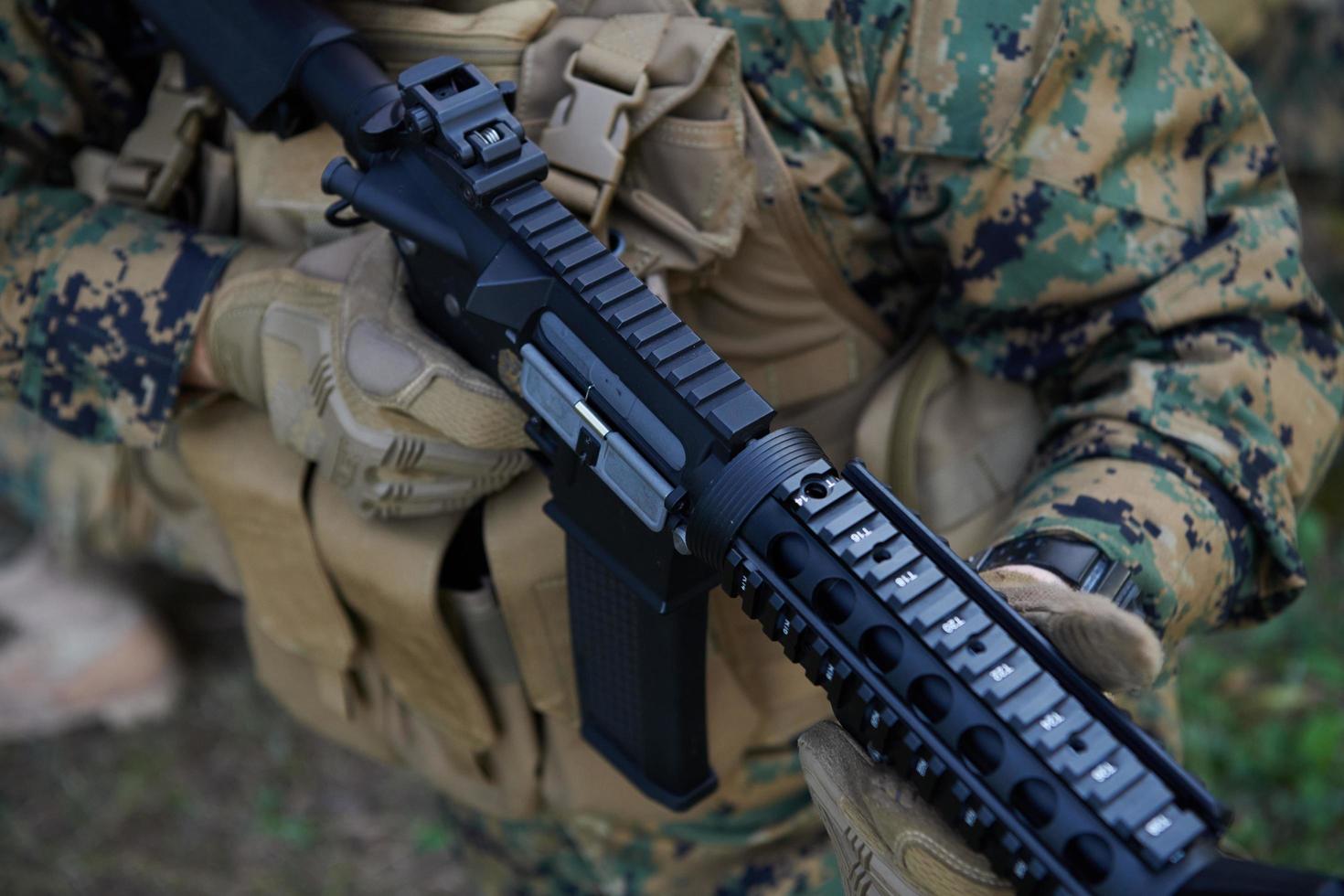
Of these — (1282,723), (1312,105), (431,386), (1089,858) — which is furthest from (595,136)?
(1312,105)

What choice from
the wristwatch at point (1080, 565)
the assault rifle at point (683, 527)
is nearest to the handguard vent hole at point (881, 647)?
the assault rifle at point (683, 527)

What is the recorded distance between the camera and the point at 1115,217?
50.9 inches

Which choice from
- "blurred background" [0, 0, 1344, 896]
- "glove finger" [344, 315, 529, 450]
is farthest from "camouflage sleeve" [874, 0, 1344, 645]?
"blurred background" [0, 0, 1344, 896]

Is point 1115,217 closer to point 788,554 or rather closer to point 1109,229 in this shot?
point 1109,229

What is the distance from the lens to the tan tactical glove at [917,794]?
0.85 m

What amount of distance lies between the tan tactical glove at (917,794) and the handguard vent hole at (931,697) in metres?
0.09

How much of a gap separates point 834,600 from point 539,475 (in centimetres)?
61

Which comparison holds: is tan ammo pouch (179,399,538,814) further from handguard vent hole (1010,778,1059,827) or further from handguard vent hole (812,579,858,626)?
handguard vent hole (1010,778,1059,827)

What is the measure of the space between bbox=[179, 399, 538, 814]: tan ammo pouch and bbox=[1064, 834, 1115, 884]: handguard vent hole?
0.86 m

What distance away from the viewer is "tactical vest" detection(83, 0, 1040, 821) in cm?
130

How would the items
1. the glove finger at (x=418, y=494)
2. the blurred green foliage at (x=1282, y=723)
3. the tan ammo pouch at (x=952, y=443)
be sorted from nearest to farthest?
1. the glove finger at (x=418, y=494)
2. the tan ammo pouch at (x=952, y=443)
3. the blurred green foliage at (x=1282, y=723)

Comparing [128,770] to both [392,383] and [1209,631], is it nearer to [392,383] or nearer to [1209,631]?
[392,383]

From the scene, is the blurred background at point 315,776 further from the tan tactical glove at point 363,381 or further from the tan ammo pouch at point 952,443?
the tan tactical glove at point 363,381

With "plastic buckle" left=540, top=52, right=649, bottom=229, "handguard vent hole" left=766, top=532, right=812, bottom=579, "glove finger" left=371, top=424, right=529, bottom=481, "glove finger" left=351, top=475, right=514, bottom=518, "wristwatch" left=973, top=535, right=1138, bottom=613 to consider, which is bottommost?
"glove finger" left=351, top=475, right=514, bottom=518
